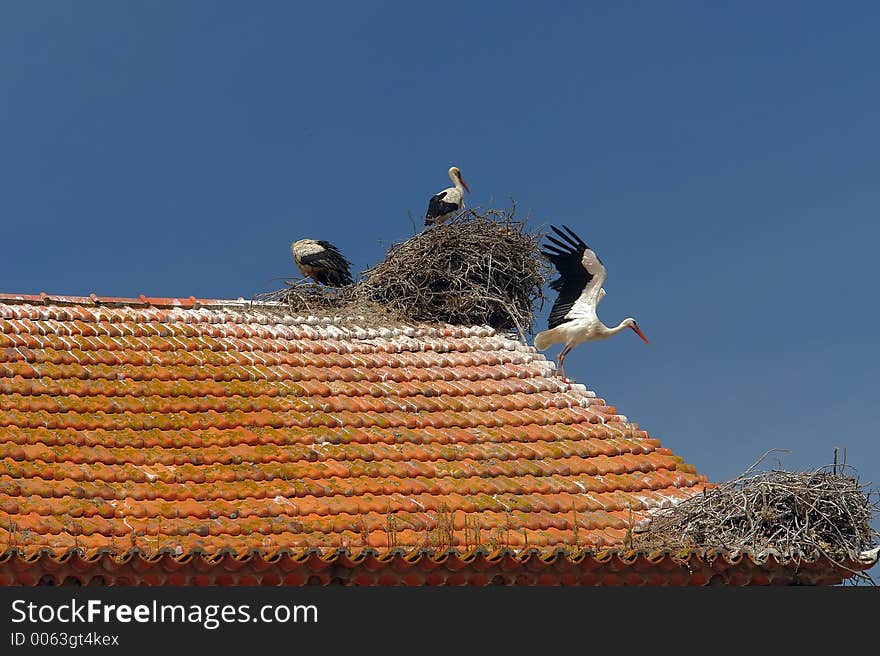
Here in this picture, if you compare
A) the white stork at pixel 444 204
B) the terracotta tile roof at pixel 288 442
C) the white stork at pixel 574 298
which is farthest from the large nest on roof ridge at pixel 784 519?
the white stork at pixel 444 204

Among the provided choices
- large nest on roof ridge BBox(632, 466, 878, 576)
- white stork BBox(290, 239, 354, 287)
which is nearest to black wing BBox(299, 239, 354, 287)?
white stork BBox(290, 239, 354, 287)

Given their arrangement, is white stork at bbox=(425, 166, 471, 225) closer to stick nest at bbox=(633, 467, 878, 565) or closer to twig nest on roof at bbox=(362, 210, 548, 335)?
twig nest on roof at bbox=(362, 210, 548, 335)

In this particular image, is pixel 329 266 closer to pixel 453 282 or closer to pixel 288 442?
pixel 453 282

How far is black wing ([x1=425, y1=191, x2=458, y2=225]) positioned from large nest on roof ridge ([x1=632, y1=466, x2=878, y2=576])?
6.77 meters

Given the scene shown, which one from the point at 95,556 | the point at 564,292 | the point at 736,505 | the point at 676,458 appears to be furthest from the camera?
the point at 564,292

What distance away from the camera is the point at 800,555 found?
28.7 feet

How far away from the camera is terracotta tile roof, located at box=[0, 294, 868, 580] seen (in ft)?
27.9

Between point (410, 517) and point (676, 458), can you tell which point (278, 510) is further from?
point (676, 458)

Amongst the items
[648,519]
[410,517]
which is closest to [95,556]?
[410,517]

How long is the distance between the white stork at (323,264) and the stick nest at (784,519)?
553cm

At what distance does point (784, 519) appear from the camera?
8867 millimetres

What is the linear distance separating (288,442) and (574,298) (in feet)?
12.4

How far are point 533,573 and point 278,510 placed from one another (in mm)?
1722

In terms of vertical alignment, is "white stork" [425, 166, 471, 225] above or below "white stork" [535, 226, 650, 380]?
above
